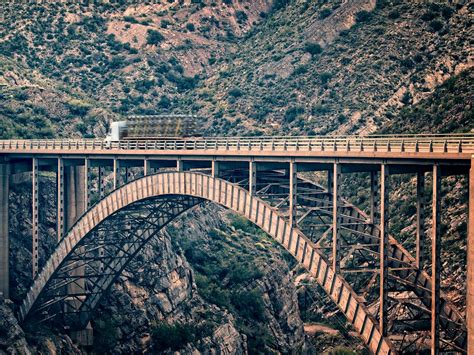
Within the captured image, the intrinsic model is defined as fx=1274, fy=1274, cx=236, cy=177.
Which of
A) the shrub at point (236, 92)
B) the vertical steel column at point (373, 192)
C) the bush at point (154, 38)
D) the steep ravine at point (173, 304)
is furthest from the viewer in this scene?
the bush at point (154, 38)

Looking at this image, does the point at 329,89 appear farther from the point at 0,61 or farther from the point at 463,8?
the point at 0,61

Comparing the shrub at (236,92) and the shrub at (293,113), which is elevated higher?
the shrub at (236,92)

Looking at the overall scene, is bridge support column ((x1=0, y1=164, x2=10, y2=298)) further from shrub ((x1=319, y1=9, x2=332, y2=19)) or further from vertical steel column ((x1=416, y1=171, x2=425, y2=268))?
shrub ((x1=319, y1=9, x2=332, y2=19))

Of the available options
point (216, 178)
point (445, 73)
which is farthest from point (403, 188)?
point (216, 178)

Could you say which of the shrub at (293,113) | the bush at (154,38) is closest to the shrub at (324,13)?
the shrub at (293,113)

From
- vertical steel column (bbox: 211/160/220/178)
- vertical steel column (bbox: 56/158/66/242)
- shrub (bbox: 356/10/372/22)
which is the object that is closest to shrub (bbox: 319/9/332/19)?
shrub (bbox: 356/10/372/22)

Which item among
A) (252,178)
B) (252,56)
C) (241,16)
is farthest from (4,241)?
(241,16)

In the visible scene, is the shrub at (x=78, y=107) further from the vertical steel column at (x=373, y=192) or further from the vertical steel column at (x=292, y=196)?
the vertical steel column at (x=373, y=192)
